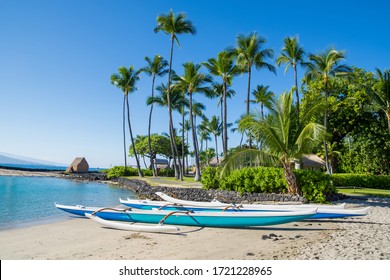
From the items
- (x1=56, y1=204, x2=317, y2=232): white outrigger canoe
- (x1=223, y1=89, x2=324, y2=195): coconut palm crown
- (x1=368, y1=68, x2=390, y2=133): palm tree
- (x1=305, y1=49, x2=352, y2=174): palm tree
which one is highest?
(x1=305, y1=49, x2=352, y2=174): palm tree

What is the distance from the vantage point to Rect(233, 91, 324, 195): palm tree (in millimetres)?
11359

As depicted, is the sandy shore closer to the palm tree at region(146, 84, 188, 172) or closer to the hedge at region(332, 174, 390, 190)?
the hedge at region(332, 174, 390, 190)

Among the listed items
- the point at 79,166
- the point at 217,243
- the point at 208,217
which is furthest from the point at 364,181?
the point at 79,166

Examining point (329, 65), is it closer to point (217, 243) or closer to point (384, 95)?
point (384, 95)

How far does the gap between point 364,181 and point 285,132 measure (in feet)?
43.7

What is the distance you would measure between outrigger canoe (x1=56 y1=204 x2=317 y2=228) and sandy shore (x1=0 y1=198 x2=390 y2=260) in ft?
0.79

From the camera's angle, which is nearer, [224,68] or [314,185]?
[314,185]

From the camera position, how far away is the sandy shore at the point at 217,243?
539cm

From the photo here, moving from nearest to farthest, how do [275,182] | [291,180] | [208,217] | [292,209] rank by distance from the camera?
[208,217] < [292,209] < [291,180] < [275,182]

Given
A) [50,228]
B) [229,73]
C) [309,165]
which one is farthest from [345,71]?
[50,228]

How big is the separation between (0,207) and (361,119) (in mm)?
29759

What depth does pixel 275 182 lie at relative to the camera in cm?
1304

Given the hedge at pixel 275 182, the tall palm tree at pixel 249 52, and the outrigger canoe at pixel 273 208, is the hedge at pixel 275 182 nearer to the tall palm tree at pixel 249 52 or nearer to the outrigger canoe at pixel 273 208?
the outrigger canoe at pixel 273 208

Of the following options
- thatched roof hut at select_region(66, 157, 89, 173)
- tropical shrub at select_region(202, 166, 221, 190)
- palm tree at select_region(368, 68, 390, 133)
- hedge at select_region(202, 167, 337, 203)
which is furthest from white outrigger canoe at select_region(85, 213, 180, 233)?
thatched roof hut at select_region(66, 157, 89, 173)
